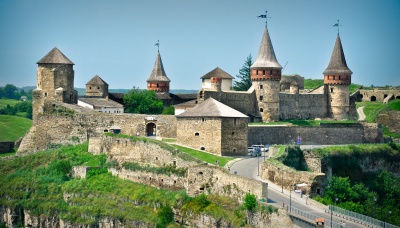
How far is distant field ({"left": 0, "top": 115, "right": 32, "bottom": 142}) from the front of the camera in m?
93.1

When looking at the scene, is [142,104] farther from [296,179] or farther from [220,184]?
[220,184]

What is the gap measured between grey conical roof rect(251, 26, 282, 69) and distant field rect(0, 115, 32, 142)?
2651cm

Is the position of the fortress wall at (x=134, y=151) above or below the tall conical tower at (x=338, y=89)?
below

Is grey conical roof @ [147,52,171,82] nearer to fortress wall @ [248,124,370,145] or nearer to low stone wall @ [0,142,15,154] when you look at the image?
fortress wall @ [248,124,370,145]

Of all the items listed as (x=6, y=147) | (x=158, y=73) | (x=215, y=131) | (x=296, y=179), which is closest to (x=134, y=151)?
(x=215, y=131)

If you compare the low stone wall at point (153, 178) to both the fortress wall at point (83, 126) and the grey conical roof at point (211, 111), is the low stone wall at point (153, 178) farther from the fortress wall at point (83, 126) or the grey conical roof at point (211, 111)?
the fortress wall at point (83, 126)

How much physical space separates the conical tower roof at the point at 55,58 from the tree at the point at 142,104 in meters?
10.8

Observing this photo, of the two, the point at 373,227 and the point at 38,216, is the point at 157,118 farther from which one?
the point at 373,227

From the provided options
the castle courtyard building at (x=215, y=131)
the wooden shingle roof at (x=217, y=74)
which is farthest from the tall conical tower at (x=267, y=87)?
the castle courtyard building at (x=215, y=131)

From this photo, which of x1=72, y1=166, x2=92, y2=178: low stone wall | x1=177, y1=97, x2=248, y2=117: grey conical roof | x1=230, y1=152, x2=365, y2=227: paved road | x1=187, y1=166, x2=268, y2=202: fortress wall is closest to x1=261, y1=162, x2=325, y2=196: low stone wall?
x1=230, y1=152, x2=365, y2=227: paved road

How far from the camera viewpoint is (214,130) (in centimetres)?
6525

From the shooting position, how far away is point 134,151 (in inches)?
2509

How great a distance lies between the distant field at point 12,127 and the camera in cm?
9314

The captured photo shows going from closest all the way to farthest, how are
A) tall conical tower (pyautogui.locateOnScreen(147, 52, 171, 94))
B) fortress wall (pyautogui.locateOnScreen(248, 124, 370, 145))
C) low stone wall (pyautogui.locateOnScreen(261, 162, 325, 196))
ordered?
low stone wall (pyautogui.locateOnScreen(261, 162, 325, 196)) → fortress wall (pyautogui.locateOnScreen(248, 124, 370, 145)) → tall conical tower (pyautogui.locateOnScreen(147, 52, 171, 94))
